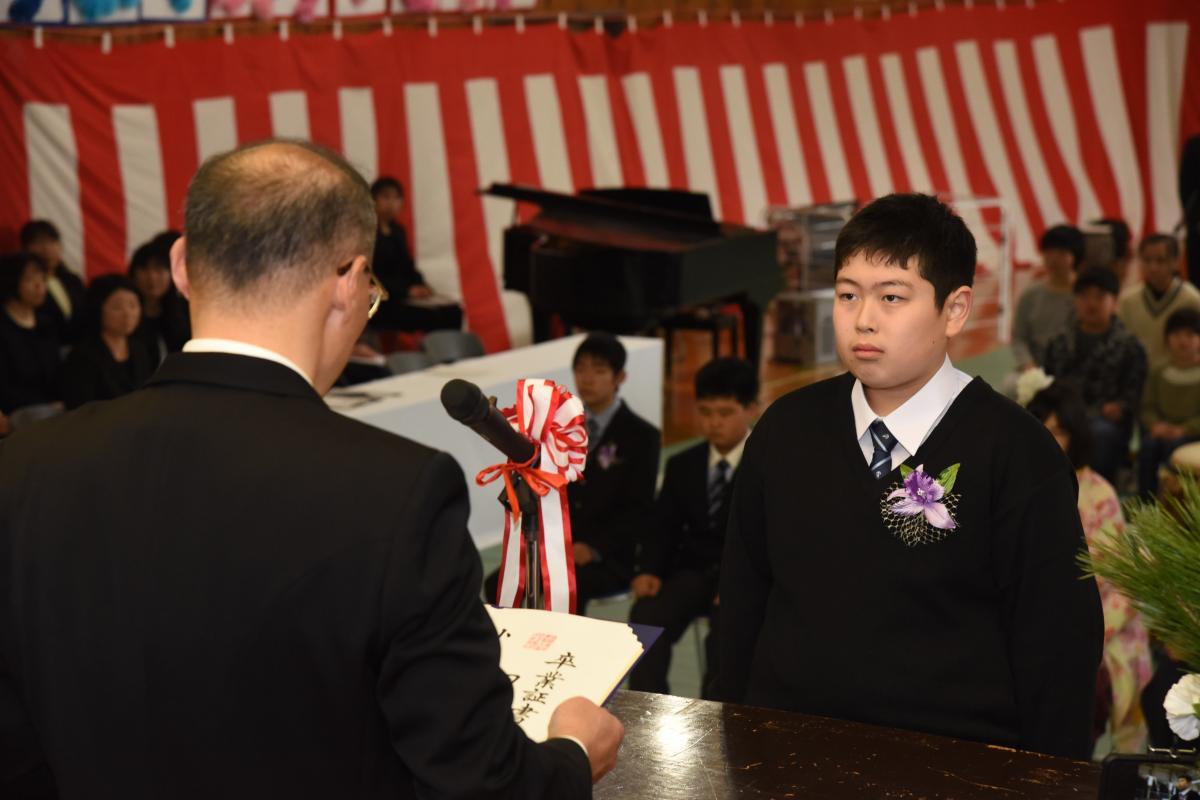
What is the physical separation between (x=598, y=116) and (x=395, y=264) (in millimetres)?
2056

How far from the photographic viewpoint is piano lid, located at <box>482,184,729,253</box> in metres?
7.12

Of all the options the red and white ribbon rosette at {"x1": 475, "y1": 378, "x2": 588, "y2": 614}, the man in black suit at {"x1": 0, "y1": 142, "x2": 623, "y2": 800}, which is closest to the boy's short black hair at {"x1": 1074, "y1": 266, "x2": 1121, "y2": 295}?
the red and white ribbon rosette at {"x1": 475, "y1": 378, "x2": 588, "y2": 614}

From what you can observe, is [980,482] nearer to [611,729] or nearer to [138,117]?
[611,729]

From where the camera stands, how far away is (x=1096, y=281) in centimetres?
549

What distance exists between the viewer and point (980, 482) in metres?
1.77

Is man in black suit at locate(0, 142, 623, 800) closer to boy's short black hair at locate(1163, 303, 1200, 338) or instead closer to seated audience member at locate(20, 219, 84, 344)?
boy's short black hair at locate(1163, 303, 1200, 338)

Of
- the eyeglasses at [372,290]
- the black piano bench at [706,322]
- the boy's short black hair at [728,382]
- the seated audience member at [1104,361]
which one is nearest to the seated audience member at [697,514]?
the boy's short black hair at [728,382]

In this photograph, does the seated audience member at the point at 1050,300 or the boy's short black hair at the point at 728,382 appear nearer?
the boy's short black hair at the point at 728,382

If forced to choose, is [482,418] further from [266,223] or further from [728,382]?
[728,382]

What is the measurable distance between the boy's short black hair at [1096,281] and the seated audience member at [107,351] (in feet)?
11.6

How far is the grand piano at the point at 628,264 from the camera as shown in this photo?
6.78m

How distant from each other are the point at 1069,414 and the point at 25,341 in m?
3.90

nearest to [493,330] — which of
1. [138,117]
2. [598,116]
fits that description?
[598,116]

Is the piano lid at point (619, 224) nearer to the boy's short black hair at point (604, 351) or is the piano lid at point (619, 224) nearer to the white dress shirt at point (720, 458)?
the boy's short black hair at point (604, 351)
